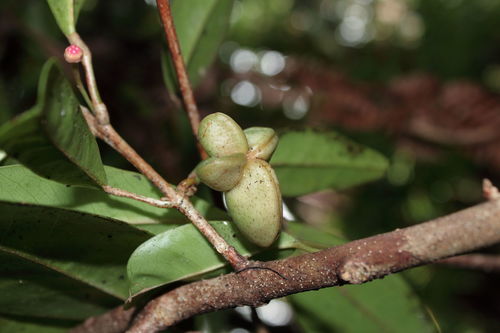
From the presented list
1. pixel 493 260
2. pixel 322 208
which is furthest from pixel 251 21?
pixel 493 260

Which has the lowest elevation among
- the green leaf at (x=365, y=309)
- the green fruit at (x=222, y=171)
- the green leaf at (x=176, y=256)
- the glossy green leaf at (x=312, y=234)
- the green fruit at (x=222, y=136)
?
the green leaf at (x=365, y=309)

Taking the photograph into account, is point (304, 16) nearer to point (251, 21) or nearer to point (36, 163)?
point (251, 21)

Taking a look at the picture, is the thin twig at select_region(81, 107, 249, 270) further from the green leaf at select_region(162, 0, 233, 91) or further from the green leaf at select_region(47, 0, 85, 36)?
the green leaf at select_region(162, 0, 233, 91)

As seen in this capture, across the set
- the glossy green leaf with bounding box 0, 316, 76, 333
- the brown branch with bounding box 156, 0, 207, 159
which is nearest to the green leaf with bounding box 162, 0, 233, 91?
the brown branch with bounding box 156, 0, 207, 159

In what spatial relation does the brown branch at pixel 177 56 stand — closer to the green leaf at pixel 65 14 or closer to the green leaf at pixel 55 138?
the green leaf at pixel 65 14

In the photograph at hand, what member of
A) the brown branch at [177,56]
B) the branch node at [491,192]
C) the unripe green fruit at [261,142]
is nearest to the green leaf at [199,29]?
the brown branch at [177,56]

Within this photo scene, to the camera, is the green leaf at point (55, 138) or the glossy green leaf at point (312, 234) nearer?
the green leaf at point (55, 138)
